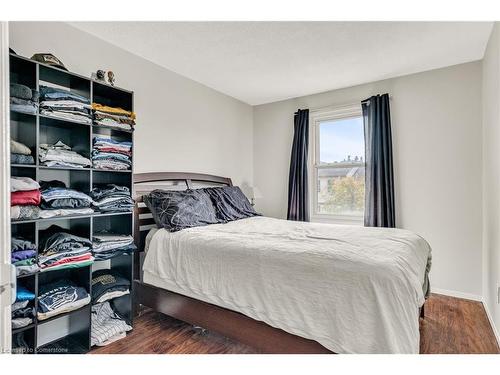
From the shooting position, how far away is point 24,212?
5.36ft

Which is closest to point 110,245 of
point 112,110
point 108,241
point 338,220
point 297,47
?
point 108,241

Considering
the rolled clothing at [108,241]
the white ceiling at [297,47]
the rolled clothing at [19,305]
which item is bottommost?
the rolled clothing at [19,305]

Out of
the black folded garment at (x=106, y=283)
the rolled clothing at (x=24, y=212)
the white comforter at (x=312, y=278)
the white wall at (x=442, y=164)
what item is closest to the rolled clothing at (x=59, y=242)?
the rolled clothing at (x=24, y=212)

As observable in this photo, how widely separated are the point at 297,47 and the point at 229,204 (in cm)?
176

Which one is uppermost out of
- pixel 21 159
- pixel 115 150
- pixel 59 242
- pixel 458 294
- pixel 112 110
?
pixel 112 110

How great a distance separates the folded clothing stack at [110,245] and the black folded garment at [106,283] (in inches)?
9.2

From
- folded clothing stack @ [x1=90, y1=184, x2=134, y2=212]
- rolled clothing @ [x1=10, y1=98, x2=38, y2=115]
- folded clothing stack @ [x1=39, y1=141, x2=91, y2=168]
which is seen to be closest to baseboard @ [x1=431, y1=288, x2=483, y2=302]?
folded clothing stack @ [x1=90, y1=184, x2=134, y2=212]

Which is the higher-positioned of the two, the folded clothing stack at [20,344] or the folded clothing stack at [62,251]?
the folded clothing stack at [62,251]

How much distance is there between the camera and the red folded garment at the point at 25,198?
5.22 ft

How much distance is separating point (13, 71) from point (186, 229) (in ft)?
5.22

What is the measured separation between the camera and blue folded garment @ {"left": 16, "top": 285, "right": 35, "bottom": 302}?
1.65 metres

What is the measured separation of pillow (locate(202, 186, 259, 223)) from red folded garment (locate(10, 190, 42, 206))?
1623 millimetres

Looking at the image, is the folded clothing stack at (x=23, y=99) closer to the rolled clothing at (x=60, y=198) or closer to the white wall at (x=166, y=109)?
the rolled clothing at (x=60, y=198)

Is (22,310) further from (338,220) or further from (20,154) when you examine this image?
(338,220)
